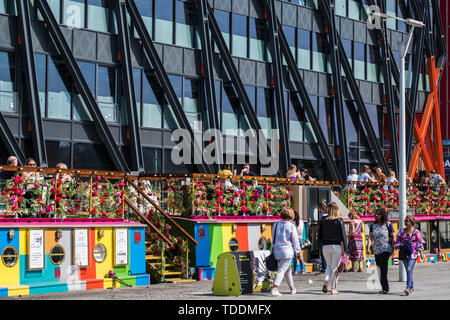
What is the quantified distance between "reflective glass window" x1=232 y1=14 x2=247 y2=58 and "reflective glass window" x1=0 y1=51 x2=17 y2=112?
37.9ft

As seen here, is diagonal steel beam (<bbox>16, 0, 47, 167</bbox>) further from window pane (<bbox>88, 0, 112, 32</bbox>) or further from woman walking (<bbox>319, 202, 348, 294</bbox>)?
woman walking (<bbox>319, 202, 348, 294</bbox>)

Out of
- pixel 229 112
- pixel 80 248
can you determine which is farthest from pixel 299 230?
pixel 229 112

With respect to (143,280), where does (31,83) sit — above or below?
above

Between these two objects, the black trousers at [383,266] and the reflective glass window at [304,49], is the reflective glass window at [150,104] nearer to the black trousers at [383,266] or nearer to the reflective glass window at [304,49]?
the reflective glass window at [304,49]

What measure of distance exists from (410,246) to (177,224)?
6369mm

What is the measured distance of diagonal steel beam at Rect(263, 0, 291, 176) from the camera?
37094mm

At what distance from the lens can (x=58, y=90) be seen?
28859 mm

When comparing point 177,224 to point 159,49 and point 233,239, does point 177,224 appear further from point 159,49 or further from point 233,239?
point 159,49

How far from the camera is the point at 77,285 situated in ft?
55.4

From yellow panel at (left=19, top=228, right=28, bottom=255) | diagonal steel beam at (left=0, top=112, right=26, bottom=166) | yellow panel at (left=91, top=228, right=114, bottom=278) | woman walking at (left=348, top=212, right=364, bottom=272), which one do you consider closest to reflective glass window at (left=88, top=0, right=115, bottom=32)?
diagonal steel beam at (left=0, top=112, right=26, bottom=166)

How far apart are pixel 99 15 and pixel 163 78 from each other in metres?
3.61

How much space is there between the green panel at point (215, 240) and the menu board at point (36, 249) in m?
5.04

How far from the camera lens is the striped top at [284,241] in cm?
1510

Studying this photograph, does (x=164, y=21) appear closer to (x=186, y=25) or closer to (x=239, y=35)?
(x=186, y=25)
